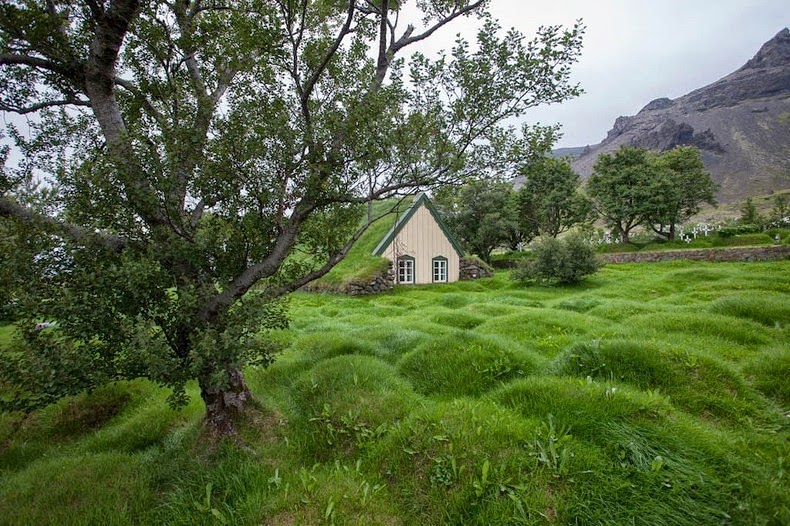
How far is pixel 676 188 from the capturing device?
4084 centimetres

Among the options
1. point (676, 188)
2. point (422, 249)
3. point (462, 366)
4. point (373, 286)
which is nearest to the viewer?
point (462, 366)

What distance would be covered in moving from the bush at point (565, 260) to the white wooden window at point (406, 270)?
8579 mm

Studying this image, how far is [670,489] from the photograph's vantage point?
362 centimetres

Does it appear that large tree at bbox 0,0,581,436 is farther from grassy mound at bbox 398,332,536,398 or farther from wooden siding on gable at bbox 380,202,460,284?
wooden siding on gable at bbox 380,202,460,284

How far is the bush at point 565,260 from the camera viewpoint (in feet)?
71.2

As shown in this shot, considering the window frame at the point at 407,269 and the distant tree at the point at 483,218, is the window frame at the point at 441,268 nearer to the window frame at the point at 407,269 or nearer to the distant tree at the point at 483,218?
the window frame at the point at 407,269

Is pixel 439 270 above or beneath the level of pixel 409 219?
beneath

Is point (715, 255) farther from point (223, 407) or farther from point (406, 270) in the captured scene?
point (223, 407)

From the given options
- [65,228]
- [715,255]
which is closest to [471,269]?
→ [715,255]

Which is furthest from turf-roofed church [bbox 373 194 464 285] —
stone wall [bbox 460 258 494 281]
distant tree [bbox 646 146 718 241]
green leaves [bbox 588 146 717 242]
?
distant tree [bbox 646 146 718 241]

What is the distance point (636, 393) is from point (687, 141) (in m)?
248

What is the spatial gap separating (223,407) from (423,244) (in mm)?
22604

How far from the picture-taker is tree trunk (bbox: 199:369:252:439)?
534 centimetres

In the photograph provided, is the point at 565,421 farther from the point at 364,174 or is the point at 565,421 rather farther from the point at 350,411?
the point at 364,174
